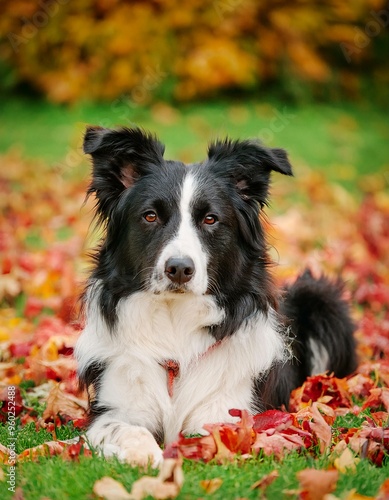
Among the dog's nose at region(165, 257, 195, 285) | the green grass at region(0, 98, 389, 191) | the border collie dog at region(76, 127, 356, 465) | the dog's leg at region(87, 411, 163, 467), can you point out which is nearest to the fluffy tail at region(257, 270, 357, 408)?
the border collie dog at region(76, 127, 356, 465)

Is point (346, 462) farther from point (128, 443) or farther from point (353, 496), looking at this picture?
point (128, 443)

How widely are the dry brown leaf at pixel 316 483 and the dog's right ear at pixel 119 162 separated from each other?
1.96 m

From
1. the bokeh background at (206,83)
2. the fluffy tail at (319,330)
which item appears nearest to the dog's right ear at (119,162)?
the fluffy tail at (319,330)

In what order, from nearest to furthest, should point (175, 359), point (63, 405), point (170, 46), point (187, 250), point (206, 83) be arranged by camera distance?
point (187, 250) < point (175, 359) < point (63, 405) < point (170, 46) < point (206, 83)

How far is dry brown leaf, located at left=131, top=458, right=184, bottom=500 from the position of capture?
9.94ft

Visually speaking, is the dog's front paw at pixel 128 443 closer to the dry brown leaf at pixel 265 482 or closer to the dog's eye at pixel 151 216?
the dry brown leaf at pixel 265 482

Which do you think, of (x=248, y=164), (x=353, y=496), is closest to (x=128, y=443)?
(x=353, y=496)

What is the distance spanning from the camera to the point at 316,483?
310cm

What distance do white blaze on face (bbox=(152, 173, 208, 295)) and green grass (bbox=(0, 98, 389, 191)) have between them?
26.7ft

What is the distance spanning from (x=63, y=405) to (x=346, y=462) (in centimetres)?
193

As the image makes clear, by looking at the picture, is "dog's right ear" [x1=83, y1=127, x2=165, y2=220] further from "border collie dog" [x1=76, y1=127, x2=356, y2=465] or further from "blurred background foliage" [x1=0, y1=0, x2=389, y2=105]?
"blurred background foliage" [x1=0, y1=0, x2=389, y2=105]

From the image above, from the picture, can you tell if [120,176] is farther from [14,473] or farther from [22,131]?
[22,131]

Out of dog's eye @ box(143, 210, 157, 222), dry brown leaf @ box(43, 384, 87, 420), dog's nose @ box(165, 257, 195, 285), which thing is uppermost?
dog's eye @ box(143, 210, 157, 222)

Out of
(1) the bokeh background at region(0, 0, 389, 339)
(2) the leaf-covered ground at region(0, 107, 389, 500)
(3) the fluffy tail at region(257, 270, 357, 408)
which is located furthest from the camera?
(1) the bokeh background at region(0, 0, 389, 339)
